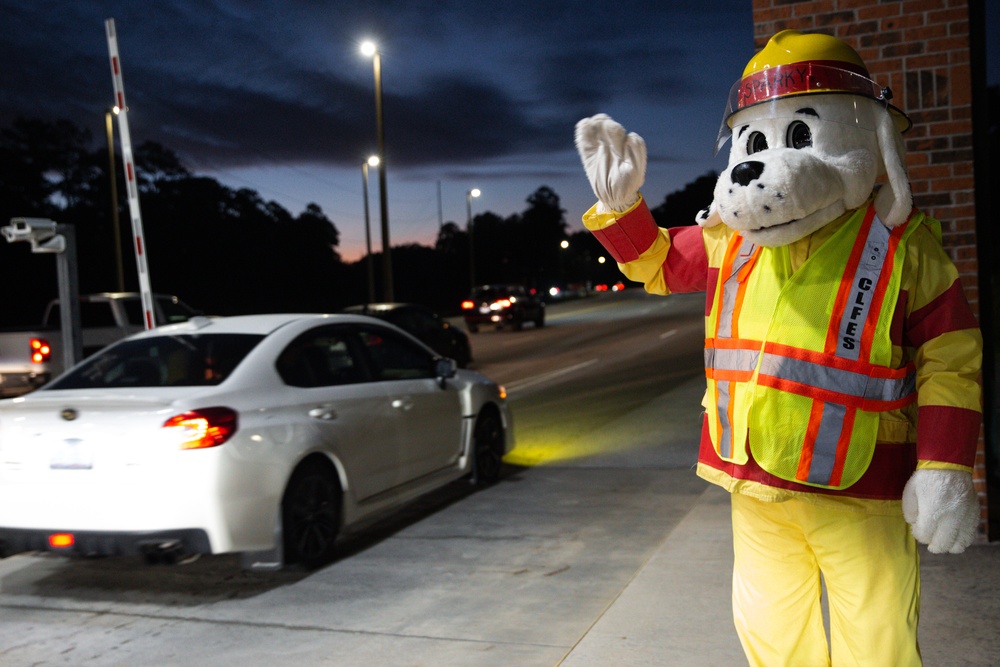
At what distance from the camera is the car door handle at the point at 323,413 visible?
5727mm

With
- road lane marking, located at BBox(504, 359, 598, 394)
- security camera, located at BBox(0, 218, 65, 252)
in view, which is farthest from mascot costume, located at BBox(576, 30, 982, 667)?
road lane marking, located at BBox(504, 359, 598, 394)

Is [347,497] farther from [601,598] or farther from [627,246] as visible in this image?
[627,246]

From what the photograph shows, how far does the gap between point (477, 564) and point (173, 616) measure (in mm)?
1667

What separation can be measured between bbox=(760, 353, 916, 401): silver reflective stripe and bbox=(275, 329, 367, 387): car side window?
370 cm

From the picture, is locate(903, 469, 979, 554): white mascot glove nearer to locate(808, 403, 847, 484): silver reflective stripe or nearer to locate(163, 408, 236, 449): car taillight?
locate(808, 403, 847, 484): silver reflective stripe

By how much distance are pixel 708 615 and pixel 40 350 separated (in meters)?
10.7

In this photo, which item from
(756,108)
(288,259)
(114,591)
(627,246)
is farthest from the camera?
(288,259)

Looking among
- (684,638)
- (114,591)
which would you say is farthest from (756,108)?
(114,591)

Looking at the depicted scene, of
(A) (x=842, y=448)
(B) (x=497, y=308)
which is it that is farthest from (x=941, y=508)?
(B) (x=497, y=308)

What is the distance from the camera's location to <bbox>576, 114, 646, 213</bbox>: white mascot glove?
2.91m

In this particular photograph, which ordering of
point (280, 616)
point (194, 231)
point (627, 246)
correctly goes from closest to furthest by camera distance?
point (627, 246), point (280, 616), point (194, 231)

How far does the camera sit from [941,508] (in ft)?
8.30

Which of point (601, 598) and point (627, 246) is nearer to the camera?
point (627, 246)

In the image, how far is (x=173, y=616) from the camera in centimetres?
496
